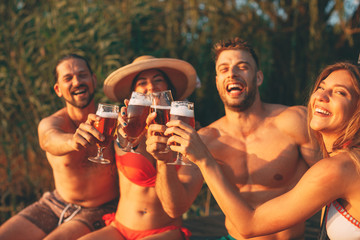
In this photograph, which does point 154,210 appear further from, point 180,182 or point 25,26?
point 25,26

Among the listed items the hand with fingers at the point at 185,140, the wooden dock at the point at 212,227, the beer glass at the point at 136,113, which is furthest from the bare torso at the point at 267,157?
the wooden dock at the point at 212,227

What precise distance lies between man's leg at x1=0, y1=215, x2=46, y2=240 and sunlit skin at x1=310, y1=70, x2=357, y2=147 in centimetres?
266

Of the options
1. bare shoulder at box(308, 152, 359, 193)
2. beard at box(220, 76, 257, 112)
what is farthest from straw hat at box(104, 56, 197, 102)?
bare shoulder at box(308, 152, 359, 193)

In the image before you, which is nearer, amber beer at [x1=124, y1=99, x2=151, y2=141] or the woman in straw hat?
amber beer at [x1=124, y1=99, x2=151, y2=141]

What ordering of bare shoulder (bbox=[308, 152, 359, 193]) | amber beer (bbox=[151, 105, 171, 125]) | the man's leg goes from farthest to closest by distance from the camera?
the man's leg < amber beer (bbox=[151, 105, 171, 125]) < bare shoulder (bbox=[308, 152, 359, 193])

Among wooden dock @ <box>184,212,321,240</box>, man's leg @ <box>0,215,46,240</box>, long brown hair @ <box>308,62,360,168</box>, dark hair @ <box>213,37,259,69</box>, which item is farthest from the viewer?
wooden dock @ <box>184,212,321,240</box>

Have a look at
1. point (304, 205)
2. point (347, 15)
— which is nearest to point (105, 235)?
point (304, 205)

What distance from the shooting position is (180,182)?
233cm

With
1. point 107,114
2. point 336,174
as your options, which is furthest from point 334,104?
point 107,114

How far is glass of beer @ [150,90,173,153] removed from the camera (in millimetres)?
1857

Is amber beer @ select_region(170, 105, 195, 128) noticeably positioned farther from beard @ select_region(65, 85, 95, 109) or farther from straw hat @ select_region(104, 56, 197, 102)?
beard @ select_region(65, 85, 95, 109)

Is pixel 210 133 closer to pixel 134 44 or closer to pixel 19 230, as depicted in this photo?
pixel 19 230

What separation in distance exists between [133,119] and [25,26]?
475 cm

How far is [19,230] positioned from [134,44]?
12.6 feet
